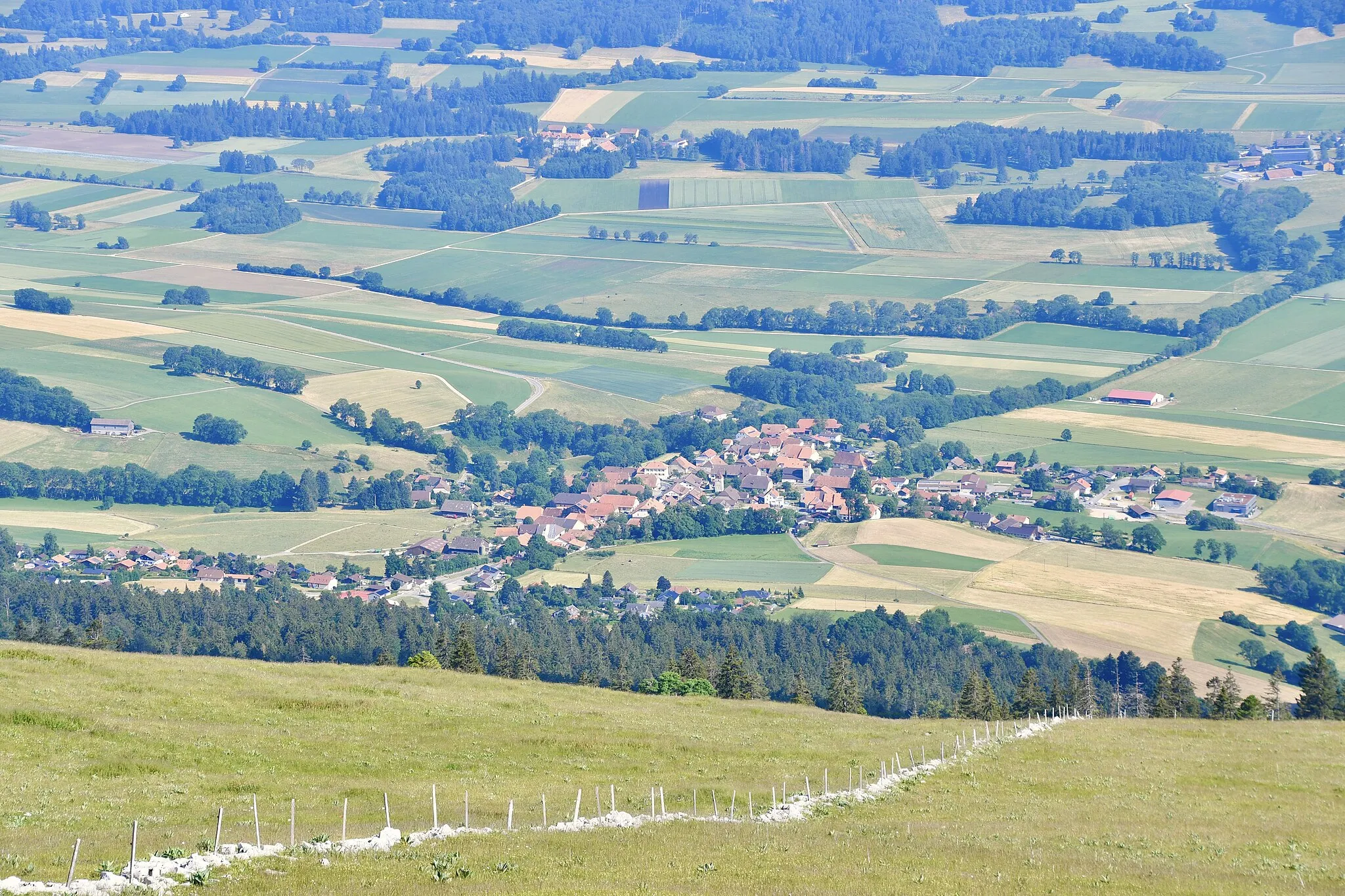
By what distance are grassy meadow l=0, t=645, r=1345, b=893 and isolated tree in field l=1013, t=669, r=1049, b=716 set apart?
14.7 meters

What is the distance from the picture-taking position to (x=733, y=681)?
75312 millimetres

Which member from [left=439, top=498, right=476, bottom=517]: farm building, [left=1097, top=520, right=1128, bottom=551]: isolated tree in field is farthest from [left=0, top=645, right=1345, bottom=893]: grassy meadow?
[left=439, top=498, right=476, bottom=517]: farm building

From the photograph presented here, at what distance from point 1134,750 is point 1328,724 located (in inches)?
607

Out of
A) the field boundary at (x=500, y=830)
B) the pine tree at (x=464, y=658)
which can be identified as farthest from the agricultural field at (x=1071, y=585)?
the field boundary at (x=500, y=830)

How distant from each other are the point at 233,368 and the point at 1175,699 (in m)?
131

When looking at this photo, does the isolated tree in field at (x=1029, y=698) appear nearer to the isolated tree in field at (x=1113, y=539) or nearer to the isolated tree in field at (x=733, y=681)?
the isolated tree in field at (x=733, y=681)

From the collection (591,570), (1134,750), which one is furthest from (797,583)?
(1134,750)

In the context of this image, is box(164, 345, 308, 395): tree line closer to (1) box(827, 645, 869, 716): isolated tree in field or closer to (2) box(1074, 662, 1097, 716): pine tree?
(1) box(827, 645, 869, 716): isolated tree in field

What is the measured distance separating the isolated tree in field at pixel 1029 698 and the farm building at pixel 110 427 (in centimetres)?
11055

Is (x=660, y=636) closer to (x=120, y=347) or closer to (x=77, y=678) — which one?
(x=77, y=678)

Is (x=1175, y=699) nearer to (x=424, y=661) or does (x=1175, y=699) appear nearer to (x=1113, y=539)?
(x=424, y=661)

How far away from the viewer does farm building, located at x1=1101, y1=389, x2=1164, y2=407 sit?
7131 inches

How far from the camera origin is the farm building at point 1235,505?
14325 cm

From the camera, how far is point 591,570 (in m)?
133
